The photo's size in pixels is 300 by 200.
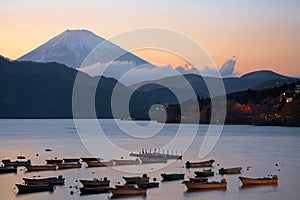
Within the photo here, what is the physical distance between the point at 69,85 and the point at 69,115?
11.0 metres

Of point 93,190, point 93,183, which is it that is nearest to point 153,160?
point 93,183

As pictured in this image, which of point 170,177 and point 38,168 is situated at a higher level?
point 38,168

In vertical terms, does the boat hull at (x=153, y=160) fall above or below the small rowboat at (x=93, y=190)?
above

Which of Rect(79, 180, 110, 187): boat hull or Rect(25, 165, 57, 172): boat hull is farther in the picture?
Rect(25, 165, 57, 172): boat hull

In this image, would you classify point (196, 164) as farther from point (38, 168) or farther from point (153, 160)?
point (38, 168)

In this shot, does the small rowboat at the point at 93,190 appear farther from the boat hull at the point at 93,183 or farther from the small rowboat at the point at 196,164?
the small rowboat at the point at 196,164

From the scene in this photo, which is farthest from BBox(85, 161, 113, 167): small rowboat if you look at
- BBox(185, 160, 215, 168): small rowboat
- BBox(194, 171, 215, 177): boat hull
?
BBox(194, 171, 215, 177): boat hull

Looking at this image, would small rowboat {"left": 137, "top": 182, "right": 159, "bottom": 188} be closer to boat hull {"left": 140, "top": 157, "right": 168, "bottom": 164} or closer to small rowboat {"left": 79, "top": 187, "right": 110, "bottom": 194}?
small rowboat {"left": 79, "top": 187, "right": 110, "bottom": 194}

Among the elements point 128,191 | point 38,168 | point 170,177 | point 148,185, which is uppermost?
point 38,168

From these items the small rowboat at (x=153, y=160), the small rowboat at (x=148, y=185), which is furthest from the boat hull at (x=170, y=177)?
the small rowboat at (x=153, y=160)

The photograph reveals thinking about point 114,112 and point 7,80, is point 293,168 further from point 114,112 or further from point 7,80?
point 114,112

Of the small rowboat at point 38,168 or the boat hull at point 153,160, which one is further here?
the boat hull at point 153,160

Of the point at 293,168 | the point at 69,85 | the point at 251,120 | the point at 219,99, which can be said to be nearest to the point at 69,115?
the point at 69,85

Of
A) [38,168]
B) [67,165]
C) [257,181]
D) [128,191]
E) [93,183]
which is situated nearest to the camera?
[128,191]
